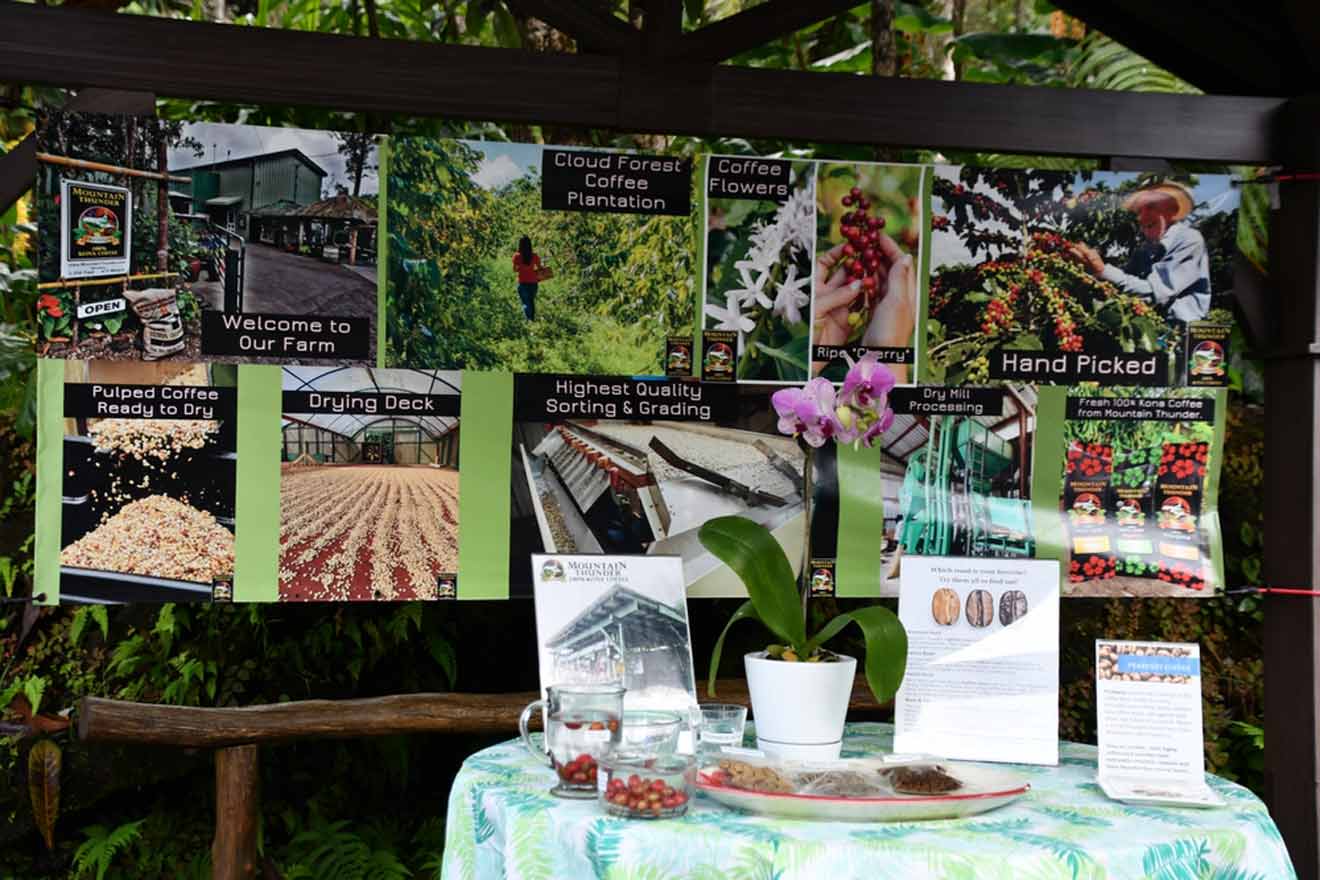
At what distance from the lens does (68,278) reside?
3375mm

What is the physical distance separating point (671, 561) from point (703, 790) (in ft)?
2.41

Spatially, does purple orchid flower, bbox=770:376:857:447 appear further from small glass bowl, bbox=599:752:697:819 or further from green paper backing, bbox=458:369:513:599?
green paper backing, bbox=458:369:513:599

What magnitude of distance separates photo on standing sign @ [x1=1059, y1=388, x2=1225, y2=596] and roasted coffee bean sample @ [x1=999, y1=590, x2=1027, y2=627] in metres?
1.54

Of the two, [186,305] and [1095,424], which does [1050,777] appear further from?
[186,305]

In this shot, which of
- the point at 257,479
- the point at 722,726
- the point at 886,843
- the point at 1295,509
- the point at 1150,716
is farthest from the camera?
the point at 1295,509

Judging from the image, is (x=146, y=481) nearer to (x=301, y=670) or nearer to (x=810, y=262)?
(x=301, y=670)

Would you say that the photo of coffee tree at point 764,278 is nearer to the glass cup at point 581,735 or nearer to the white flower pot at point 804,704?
the white flower pot at point 804,704

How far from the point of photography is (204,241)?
3480mm

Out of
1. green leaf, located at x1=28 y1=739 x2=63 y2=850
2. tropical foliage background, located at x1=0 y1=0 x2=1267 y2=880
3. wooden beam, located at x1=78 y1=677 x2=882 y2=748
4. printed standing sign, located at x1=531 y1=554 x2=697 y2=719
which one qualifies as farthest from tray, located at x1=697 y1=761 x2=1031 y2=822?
green leaf, located at x1=28 y1=739 x2=63 y2=850

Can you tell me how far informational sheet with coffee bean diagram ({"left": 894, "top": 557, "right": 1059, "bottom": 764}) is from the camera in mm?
2391

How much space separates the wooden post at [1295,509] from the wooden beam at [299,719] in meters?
1.04

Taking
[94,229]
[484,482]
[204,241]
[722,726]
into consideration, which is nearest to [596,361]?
[484,482]

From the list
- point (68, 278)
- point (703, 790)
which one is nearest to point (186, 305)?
point (68, 278)

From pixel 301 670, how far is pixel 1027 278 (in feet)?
8.51
